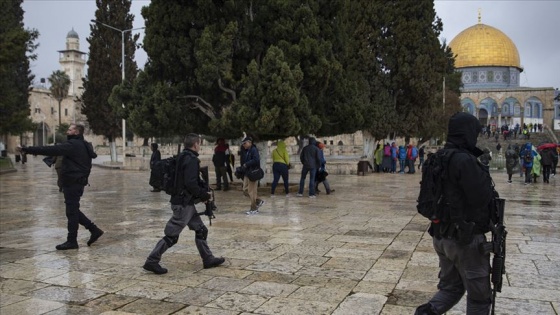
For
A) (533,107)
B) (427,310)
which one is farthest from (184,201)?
(533,107)

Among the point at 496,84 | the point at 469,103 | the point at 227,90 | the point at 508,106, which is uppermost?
the point at 496,84

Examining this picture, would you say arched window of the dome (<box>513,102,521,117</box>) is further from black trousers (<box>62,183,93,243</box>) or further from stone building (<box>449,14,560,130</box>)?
black trousers (<box>62,183,93,243</box>)

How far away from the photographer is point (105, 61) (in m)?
35.1

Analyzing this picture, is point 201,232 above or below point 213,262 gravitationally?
above

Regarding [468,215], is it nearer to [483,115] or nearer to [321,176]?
[321,176]

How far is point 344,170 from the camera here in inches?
919

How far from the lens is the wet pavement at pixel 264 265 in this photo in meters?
4.71

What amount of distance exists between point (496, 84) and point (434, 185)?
78.4m

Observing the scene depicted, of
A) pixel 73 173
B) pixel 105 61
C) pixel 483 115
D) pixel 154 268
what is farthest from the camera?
pixel 483 115

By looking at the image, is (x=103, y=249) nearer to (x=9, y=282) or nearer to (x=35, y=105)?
(x=9, y=282)

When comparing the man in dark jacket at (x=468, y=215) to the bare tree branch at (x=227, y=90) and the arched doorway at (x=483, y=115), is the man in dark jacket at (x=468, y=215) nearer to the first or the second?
the bare tree branch at (x=227, y=90)

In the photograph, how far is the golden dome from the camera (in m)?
72.9

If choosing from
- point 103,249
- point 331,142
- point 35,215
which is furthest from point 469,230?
point 331,142

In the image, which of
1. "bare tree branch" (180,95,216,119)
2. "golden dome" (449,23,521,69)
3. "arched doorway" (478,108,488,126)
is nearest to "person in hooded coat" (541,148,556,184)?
"bare tree branch" (180,95,216,119)
